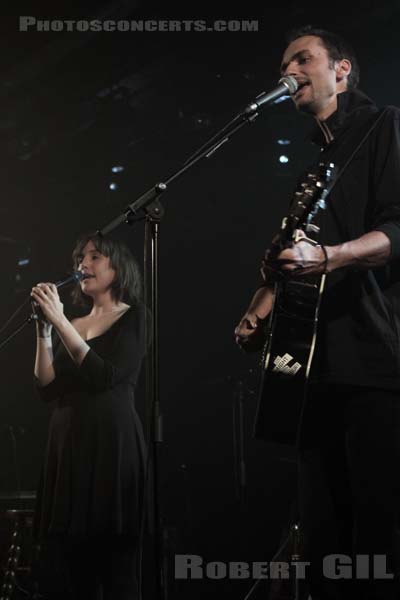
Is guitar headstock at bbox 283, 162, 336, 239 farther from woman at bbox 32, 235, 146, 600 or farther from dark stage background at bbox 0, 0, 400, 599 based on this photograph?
woman at bbox 32, 235, 146, 600

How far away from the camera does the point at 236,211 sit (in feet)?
10.9

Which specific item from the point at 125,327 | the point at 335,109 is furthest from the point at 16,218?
the point at 335,109

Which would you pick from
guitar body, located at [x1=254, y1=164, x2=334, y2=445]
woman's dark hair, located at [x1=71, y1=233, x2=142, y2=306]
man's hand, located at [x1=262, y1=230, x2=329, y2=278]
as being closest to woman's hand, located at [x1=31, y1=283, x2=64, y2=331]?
woman's dark hair, located at [x1=71, y1=233, x2=142, y2=306]

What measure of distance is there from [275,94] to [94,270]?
1.55 metres

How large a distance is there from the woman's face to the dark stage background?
96mm

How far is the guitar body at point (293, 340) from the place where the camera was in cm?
180

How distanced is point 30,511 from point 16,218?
1.43 metres

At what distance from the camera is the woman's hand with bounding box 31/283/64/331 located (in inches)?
128

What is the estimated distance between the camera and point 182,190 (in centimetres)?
337

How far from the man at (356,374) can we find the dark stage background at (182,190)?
52.0 inches

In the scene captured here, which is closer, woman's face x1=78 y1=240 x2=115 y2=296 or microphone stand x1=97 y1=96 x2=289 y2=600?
microphone stand x1=97 y1=96 x2=289 y2=600

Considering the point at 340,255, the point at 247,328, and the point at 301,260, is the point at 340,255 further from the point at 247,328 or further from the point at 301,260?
the point at 247,328

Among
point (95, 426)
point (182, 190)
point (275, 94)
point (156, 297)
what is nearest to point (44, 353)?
point (95, 426)

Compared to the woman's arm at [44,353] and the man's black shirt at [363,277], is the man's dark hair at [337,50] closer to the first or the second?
the man's black shirt at [363,277]
